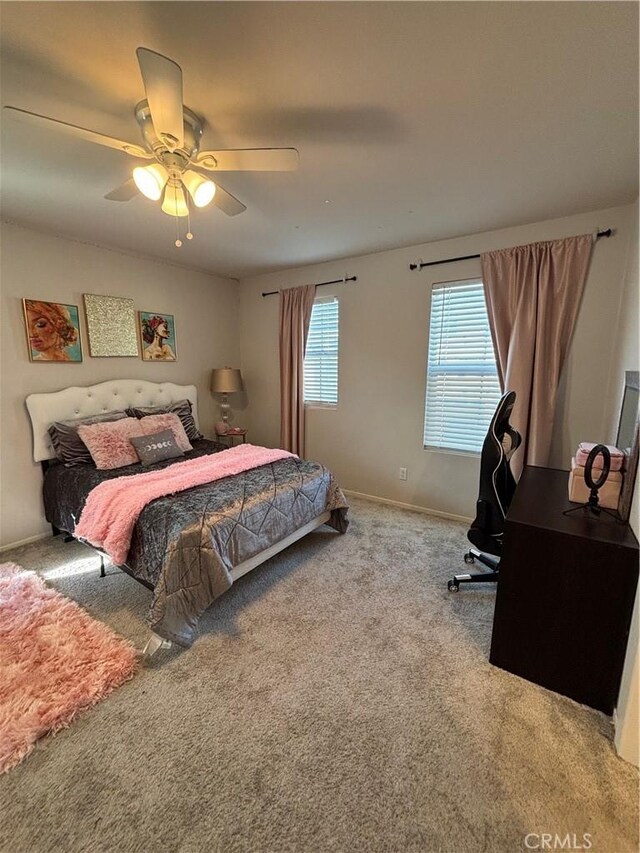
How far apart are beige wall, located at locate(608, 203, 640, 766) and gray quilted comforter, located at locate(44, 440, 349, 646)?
1742 millimetres

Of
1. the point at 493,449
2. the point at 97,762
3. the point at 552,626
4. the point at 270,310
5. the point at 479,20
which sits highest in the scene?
the point at 479,20

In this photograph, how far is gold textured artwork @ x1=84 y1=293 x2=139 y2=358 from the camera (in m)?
3.08

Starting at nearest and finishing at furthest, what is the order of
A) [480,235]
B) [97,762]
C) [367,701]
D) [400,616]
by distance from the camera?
[97,762] → [367,701] → [400,616] → [480,235]

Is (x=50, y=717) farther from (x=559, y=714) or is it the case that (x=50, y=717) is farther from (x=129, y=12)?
(x=129, y=12)

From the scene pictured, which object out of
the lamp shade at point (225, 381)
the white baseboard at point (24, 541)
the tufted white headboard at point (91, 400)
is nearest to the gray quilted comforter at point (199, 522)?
the white baseboard at point (24, 541)

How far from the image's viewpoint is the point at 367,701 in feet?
4.88

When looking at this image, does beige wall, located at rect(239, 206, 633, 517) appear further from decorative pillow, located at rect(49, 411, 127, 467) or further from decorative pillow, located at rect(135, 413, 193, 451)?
decorative pillow, located at rect(49, 411, 127, 467)

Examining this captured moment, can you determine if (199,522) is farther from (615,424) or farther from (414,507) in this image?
(615,424)

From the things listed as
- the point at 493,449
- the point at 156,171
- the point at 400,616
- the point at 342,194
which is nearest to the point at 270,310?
the point at 342,194

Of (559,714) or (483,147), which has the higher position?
(483,147)

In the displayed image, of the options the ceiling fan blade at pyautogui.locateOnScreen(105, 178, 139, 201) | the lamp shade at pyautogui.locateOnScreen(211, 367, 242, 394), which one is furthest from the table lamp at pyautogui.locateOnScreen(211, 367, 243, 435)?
the ceiling fan blade at pyautogui.locateOnScreen(105, 178, 139, 201)

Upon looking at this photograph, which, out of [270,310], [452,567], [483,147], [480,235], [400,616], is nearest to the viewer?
[483,147]

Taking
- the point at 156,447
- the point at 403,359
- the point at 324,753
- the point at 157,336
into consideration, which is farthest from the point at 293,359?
the point at 324,753

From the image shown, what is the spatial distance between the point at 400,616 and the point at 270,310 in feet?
11.4
